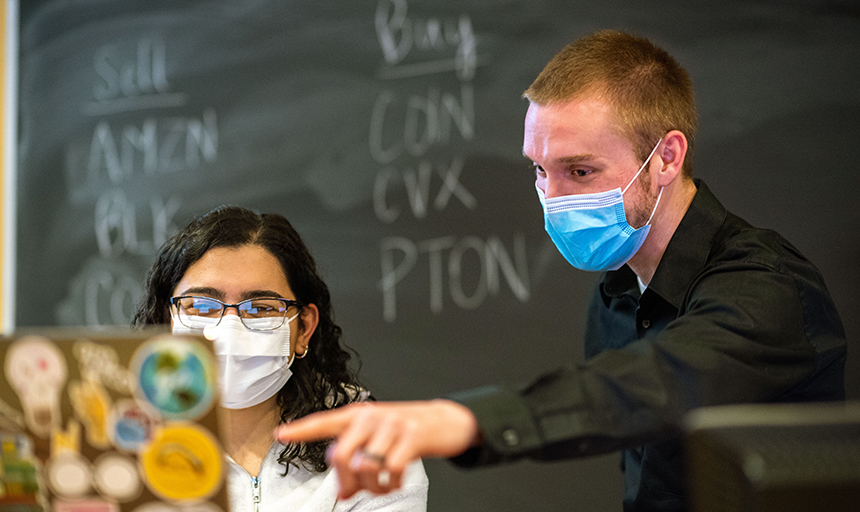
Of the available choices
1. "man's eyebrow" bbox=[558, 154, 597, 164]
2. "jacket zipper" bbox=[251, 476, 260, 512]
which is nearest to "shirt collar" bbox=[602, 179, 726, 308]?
"man's eyebrow" bbox=[558, 154, 597, 164]

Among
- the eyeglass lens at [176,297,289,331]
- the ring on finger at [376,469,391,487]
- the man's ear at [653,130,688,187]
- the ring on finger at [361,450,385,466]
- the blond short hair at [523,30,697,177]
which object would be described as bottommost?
the eyeglass lens at [176,297,289,331]

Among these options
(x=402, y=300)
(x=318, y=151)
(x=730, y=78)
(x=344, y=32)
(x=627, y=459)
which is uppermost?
(x=344, y=32)

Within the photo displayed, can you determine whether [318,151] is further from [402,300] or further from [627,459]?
[627,459]

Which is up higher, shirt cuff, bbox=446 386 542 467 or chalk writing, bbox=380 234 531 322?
shirt cuff, bbox=446 386 542 467

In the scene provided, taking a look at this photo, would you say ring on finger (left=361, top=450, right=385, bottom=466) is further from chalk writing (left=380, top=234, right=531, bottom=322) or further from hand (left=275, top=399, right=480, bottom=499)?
chalk writing (left=380, top=234, right=531, bottom=322)

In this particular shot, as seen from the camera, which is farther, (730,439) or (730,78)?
(730,78)

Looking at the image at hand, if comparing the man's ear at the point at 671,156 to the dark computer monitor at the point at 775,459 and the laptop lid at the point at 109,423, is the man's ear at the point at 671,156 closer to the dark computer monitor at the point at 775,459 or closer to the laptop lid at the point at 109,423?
the dark computer monitor at the point at 775,459

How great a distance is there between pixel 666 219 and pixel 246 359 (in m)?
0.78

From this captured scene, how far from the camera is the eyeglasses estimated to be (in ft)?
4.36

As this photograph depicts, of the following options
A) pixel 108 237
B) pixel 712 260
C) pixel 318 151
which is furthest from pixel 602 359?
pixel 108 237

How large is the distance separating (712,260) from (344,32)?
4.71ft

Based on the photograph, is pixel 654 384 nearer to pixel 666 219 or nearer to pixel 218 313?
pixel 666 219

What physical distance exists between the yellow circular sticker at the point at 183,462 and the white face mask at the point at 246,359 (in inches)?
27.2

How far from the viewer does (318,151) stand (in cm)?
221
